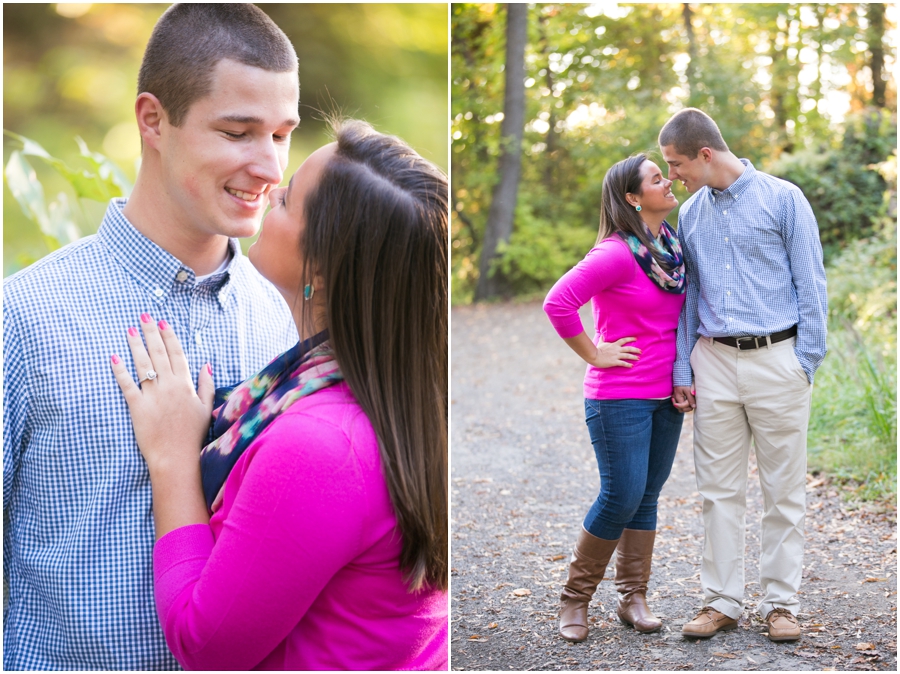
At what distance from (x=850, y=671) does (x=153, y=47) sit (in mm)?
2465

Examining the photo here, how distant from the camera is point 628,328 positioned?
8.43 feet

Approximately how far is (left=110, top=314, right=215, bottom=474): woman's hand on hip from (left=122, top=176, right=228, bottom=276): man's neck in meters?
0.17

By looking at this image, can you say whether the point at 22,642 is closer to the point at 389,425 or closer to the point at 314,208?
the point at 389,425

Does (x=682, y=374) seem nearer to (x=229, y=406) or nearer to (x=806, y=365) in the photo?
(x=806, y=365)

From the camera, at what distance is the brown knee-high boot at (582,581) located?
2668mm

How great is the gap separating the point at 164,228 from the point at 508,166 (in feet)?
29.1

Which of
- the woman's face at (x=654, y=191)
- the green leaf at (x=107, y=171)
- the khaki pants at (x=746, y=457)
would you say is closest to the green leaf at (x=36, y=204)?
the green leaf at (x=107, y=171)

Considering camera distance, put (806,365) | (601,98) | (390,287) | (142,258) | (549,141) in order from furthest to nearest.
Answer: (549,141)
(601,98)
(806,365)
(142,258)
(390,287)

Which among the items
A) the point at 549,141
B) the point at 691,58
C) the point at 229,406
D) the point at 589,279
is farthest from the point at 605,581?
the point at 691,58

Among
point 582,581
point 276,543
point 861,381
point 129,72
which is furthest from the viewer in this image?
point 861,381

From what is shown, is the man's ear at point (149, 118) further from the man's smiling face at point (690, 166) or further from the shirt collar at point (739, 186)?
the shirt collar at point (739, 186)

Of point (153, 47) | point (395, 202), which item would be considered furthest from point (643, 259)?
point (153, 47)

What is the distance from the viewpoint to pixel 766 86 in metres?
10.5

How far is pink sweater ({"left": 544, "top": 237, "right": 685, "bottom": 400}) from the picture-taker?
2488mm
